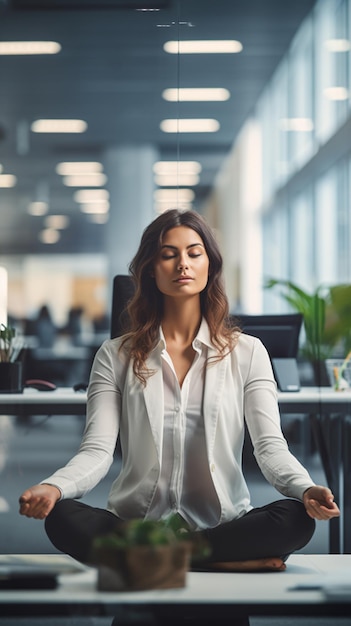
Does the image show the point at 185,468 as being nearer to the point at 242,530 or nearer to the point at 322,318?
the point at 242,530

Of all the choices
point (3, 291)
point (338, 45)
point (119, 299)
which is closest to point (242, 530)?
point (119, 299)

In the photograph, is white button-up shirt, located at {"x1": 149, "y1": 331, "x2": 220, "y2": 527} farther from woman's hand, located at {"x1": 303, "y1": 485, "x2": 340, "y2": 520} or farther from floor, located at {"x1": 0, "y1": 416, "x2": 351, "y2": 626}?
floor, located at {"x1": 0, "y1": 416, "x2": 351, "y2": 626}

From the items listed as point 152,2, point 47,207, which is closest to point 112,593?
point 152,2

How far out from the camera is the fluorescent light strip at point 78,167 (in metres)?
4.08

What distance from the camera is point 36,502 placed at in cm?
169

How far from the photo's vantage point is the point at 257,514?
1857 millimetres

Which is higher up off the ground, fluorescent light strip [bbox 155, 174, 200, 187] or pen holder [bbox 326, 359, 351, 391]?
fluorescent light strip [bbox 155, 174, 200, 187]

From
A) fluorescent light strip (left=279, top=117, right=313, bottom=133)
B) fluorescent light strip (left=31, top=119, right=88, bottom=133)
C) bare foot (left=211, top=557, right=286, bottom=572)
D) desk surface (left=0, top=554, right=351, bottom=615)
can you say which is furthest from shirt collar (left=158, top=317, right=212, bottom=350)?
fluorescent light strip (left=279, top=117, right=313, bottom=133)

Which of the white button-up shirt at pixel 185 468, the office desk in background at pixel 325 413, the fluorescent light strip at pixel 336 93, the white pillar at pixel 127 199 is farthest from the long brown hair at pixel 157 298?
the fluorescent light strip at pixel 336 93

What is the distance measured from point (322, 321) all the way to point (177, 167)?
87 cm

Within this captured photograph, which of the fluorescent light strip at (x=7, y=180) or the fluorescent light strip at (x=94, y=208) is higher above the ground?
the fluorescent light strip at (x=7, y=180)

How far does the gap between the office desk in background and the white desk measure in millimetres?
1712

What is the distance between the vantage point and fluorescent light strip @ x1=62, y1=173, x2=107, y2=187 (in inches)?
163

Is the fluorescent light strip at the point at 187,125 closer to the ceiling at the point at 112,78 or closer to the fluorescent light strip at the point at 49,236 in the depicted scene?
the ceiling at the point at 112,78
